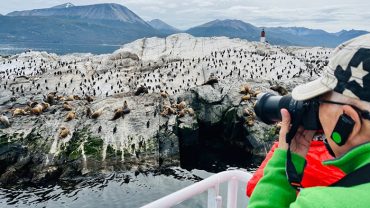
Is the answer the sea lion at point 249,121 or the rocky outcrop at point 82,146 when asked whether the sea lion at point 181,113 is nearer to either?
the rocky outcrop at point 82,146

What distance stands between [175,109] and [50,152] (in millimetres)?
6340

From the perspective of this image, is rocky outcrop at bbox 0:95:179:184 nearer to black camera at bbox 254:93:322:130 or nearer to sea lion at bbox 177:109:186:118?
sea lion at bbox 177:109:186:118

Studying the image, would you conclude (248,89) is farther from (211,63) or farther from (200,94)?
(211,63)

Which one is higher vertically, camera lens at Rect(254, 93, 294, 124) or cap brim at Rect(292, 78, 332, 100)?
cap brim at Rect(292, 78, 332, 100)

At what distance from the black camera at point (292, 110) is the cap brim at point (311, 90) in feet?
0.14

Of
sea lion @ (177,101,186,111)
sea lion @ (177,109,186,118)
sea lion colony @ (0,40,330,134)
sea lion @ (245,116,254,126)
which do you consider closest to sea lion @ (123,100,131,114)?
sea lion @ (177,109,186,118)

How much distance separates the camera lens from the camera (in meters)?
1.98

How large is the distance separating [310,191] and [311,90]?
0.55 meters

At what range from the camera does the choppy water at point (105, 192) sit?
13.2 meters

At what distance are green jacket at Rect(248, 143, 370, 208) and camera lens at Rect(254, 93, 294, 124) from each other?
0.31 metres

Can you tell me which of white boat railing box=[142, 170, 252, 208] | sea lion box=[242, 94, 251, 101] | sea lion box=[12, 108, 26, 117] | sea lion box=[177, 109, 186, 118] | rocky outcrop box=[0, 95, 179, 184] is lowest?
rocky outcrop box=[0, 95, 179, 184]

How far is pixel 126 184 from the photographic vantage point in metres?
14.6

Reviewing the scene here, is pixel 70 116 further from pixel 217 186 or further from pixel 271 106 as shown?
pixel 271 106

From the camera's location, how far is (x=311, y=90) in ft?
5.33
